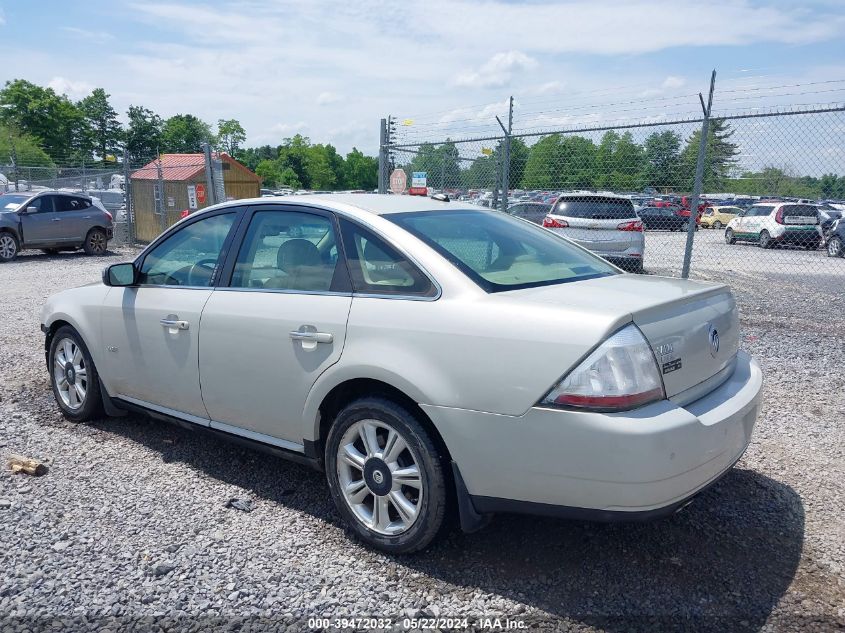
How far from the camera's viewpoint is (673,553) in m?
3.13

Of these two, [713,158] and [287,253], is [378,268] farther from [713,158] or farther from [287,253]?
[713,158]

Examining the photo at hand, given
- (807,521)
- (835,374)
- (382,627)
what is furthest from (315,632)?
(835,374)

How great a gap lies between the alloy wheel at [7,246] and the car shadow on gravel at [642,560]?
47.3ft

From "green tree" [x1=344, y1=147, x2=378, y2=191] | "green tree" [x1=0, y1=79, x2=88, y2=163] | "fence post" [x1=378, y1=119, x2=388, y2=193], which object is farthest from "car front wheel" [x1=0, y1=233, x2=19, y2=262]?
"green tree" [x1=344, y1=147, x2=378, y2=191]

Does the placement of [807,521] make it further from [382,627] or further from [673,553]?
[382,627]

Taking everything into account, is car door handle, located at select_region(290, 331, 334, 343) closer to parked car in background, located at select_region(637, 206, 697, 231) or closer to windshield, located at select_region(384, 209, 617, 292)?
windshield, located at select_region(384, 209, 617, 292)

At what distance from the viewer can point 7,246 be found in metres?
15.4

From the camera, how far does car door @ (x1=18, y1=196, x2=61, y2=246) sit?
15.7 meters

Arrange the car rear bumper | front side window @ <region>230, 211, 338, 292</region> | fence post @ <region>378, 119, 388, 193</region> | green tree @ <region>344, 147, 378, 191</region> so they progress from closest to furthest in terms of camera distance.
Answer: the car rear bumper < front side window @ <region>230, 211, 338, 292</region> < fence post @ <region>378, 119, 388, 193</region> < green tree @ <region>344, 147, 378, 191</region>

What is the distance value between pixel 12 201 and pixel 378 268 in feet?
52.4

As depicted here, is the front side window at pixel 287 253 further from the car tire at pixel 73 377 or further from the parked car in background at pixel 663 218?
the parked car in background at pixel 663 218

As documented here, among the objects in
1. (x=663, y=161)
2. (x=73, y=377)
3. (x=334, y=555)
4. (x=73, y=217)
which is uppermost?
(x=663, y=161)

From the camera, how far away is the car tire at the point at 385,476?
2908 mm

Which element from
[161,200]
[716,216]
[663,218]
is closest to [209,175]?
[161,200]
